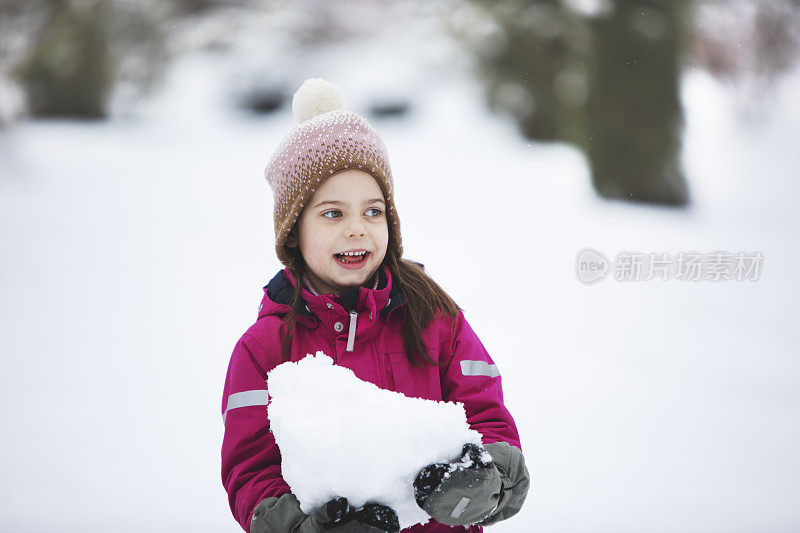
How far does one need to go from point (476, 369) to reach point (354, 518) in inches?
13.6

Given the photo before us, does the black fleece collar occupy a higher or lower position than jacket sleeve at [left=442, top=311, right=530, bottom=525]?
higher

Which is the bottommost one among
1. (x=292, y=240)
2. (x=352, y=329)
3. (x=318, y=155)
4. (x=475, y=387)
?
(x=475, y=387)

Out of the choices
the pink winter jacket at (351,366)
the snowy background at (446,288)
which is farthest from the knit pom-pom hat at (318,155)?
the snowy background at (446,288)

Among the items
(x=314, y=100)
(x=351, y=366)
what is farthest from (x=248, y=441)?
(x=314, y=100)

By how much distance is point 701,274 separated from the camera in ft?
11.7

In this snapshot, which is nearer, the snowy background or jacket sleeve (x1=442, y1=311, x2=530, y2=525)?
jacket sleeve (x1=442, y1=311, x2=530, y2=525)

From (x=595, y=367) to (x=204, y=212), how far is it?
7.79 feet

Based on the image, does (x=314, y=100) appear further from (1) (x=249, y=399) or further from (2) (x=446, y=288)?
(2) (x=446, y=288)

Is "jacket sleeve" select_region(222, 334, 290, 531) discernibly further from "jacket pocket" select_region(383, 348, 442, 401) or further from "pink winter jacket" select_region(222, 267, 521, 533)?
"jacket pocket" select_region(383, 348, 442, 401)

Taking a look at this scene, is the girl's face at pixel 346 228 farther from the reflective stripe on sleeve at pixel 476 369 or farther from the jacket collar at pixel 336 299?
the reflective stripe on sleeve at pixel 476 369

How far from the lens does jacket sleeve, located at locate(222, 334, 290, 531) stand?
3.23ft

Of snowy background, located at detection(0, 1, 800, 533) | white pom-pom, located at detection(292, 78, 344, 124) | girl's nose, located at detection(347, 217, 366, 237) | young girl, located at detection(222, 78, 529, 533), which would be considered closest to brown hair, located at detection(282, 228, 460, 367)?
young girl, located at detection(222, 78, 529, 533)

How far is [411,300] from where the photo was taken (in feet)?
3.63

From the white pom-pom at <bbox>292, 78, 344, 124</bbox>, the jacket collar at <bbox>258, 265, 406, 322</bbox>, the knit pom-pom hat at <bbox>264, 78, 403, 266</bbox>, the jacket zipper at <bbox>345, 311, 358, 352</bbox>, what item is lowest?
the jacket zipper at <bbox>345, 311, 358, 352</bbox>
